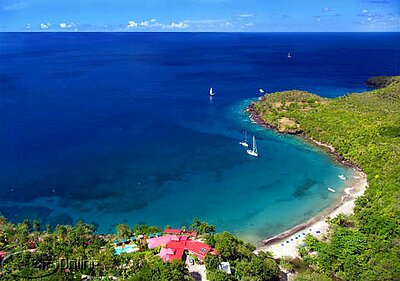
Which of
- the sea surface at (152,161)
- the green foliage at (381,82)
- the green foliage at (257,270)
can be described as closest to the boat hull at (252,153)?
the sea surface at (152,161)

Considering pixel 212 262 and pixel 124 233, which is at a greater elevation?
pixel 212 262

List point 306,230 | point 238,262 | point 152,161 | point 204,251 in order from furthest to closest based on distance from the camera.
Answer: point 152,161
point 306,230
point 204,251
point 238,262

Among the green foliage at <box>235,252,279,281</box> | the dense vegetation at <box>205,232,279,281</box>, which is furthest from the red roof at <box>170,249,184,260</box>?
the green foliage at <box>235,252,279,281</box>

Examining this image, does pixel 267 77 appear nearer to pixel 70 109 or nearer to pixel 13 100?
pixel 70 109

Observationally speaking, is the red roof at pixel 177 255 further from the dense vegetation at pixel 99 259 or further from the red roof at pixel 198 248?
the dense vegetation at pixel 99 259

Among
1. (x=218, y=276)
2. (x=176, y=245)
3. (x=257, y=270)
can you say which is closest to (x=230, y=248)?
(x=257, y=270)

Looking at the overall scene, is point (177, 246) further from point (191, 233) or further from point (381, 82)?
point (381, 82)

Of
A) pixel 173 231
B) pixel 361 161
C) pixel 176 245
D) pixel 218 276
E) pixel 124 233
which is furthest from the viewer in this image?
pixel 361 161
